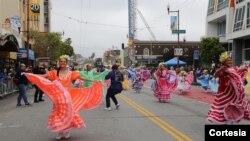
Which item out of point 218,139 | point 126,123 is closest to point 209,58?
point 126,123

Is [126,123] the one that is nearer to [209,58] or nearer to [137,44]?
[209,58]

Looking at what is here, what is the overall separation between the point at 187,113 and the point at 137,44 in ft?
275

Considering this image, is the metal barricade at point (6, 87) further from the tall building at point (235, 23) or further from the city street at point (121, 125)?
the tall building at point (235, 23)

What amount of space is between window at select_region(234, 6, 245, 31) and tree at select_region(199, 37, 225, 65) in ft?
17.9

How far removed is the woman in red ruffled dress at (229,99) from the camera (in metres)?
9.38

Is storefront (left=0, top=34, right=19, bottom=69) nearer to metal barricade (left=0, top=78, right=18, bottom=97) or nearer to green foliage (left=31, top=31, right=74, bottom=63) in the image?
metal barricade (left=0, top=78, right=18, bottom=97)

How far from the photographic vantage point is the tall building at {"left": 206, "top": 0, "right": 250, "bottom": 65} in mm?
44250

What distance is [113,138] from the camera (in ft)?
32.4

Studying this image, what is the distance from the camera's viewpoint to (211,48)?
52.1 meters

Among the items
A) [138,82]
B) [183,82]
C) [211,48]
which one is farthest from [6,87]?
[211,48]

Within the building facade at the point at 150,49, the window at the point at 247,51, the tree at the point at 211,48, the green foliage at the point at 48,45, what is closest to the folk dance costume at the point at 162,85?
the window at the point at 247,51

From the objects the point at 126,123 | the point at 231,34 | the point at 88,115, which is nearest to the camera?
the point at 126,123

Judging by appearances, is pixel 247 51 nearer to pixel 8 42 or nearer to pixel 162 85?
pixel 8 42

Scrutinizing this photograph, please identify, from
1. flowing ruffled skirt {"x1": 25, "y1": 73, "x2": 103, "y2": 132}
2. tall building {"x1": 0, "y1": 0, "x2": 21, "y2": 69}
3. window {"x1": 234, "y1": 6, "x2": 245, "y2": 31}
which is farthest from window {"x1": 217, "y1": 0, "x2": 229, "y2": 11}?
flowing ruffled skirt {"x1": 25, "y1": 73, "x2": 103, "y2": 132}
